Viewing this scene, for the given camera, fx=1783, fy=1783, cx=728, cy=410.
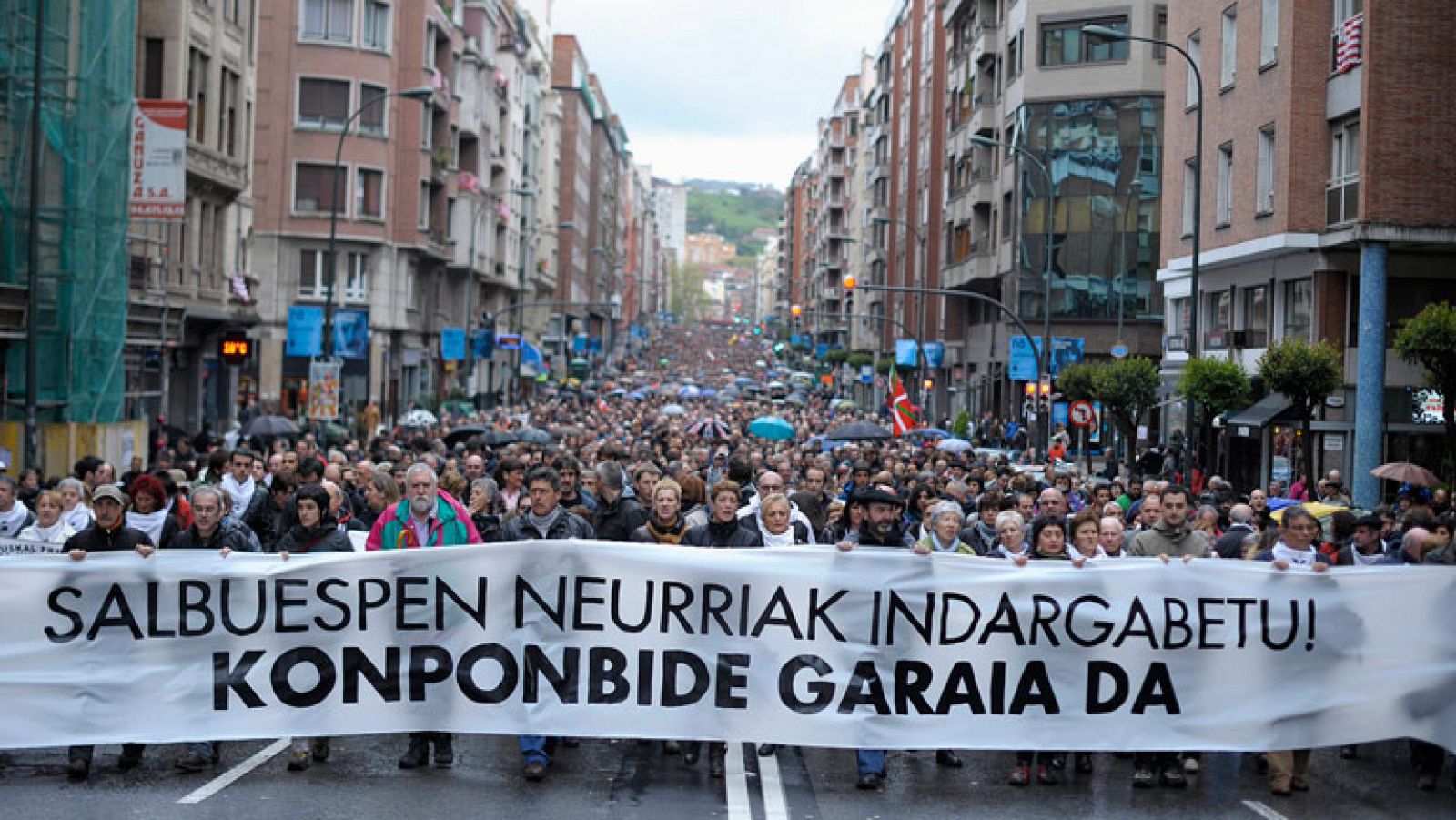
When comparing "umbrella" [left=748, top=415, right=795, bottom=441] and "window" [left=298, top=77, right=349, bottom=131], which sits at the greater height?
"window" [left=298, top=77, right=349, bottom=131]

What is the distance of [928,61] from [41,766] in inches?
2954

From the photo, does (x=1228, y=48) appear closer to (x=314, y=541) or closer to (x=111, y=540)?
(x=314, y=541)

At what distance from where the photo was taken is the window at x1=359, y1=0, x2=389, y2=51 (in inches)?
2317

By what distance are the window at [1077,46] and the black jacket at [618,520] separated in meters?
45.7

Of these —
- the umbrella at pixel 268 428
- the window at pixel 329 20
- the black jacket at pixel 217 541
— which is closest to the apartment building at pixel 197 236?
the umbrella at pixel 268 428

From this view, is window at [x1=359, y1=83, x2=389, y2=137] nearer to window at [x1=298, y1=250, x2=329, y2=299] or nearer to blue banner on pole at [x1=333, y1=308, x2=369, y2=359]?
window at [x1=298, y1=250, x2=329, y2=299]

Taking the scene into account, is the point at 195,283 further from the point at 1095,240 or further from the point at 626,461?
the point at 1095,240

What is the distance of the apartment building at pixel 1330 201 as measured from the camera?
2756 cm

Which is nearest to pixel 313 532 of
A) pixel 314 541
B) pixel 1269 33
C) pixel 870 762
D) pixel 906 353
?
pixel 314 541

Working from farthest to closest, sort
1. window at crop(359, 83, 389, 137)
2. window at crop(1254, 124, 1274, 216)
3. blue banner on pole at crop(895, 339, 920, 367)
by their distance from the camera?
1. blue banner on pole at crop(895, 339, 920, 367)
2. window at crop(359, 83, 389, 137)
3. window at crop(1254, 124, 1274, 216)

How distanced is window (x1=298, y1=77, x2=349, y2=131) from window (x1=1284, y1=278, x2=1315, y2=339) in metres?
35.0

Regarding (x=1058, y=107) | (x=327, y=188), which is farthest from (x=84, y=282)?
(x=1058, y=107)

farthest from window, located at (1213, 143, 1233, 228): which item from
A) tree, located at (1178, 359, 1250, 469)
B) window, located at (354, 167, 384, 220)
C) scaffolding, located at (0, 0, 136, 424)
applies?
window, located at (354, 167, 384, 220)

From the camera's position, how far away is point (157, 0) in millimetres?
37562
